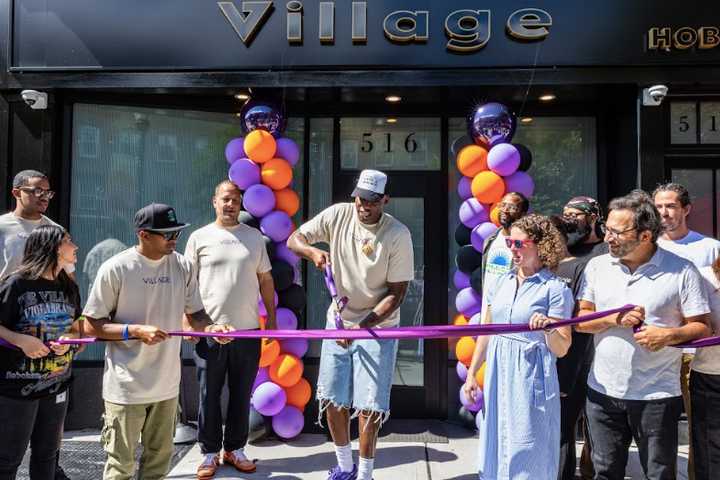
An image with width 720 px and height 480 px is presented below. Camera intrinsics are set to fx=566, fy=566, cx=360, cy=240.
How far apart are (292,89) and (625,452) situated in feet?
12.6

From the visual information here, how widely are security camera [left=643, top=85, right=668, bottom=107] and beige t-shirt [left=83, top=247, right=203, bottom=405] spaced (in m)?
4.13

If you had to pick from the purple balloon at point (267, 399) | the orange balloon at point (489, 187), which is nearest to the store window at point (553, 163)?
the orange balloon at point (489, 187)

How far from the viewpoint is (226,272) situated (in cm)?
421

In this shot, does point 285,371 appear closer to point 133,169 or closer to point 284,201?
point 284,201

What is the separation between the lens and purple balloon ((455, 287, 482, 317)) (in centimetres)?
478

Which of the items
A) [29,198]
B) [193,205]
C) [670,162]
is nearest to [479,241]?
[670,162]

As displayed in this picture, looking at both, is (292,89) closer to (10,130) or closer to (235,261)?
(235,261)

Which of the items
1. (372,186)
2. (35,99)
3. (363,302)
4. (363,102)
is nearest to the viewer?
(372,186)

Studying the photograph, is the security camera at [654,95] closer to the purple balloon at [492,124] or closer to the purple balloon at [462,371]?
the purple balloon at [492,124]

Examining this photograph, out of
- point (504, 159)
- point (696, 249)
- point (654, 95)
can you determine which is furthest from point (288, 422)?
point (654, 95)

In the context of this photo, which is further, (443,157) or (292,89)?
(443,157)

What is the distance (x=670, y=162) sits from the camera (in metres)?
5.17

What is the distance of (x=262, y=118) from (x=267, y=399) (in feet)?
7.79

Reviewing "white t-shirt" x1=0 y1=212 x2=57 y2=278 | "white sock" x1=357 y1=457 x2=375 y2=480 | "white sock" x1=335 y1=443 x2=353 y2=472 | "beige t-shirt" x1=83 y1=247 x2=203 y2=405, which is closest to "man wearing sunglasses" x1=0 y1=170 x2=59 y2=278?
"white t-shirt" x1=0 y1=212 x2=57 y2=278
